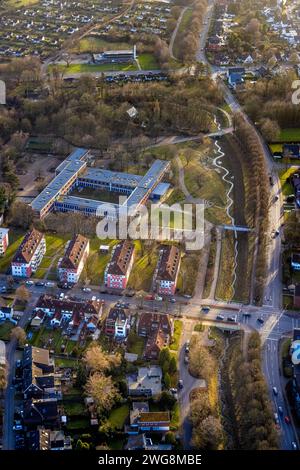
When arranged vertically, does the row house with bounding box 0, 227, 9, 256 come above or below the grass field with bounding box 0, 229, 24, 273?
above

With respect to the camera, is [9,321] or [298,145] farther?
[298,145]

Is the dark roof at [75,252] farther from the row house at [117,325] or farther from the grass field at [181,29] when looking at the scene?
the grass field at [181,29]

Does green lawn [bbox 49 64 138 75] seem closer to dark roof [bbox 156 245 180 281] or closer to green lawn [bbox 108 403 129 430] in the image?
dark roof [bbox 156 245 180 281]

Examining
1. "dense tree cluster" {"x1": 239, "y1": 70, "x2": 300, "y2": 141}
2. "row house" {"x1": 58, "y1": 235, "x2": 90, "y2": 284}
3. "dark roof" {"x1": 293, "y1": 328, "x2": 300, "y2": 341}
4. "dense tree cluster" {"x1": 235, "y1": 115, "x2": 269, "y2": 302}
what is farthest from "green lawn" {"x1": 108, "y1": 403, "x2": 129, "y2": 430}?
"dense tree cluster" {"x1": 239, "y1": 70, "x2": 300, "y2": 141}

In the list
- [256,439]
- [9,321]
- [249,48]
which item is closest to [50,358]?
[9,321]

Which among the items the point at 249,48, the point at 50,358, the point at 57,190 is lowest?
the point at 50,358

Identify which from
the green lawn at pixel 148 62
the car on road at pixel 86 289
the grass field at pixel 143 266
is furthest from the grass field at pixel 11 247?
the green lawn at pixel 148 62

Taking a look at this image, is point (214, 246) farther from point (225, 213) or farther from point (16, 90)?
point (16, 90)
